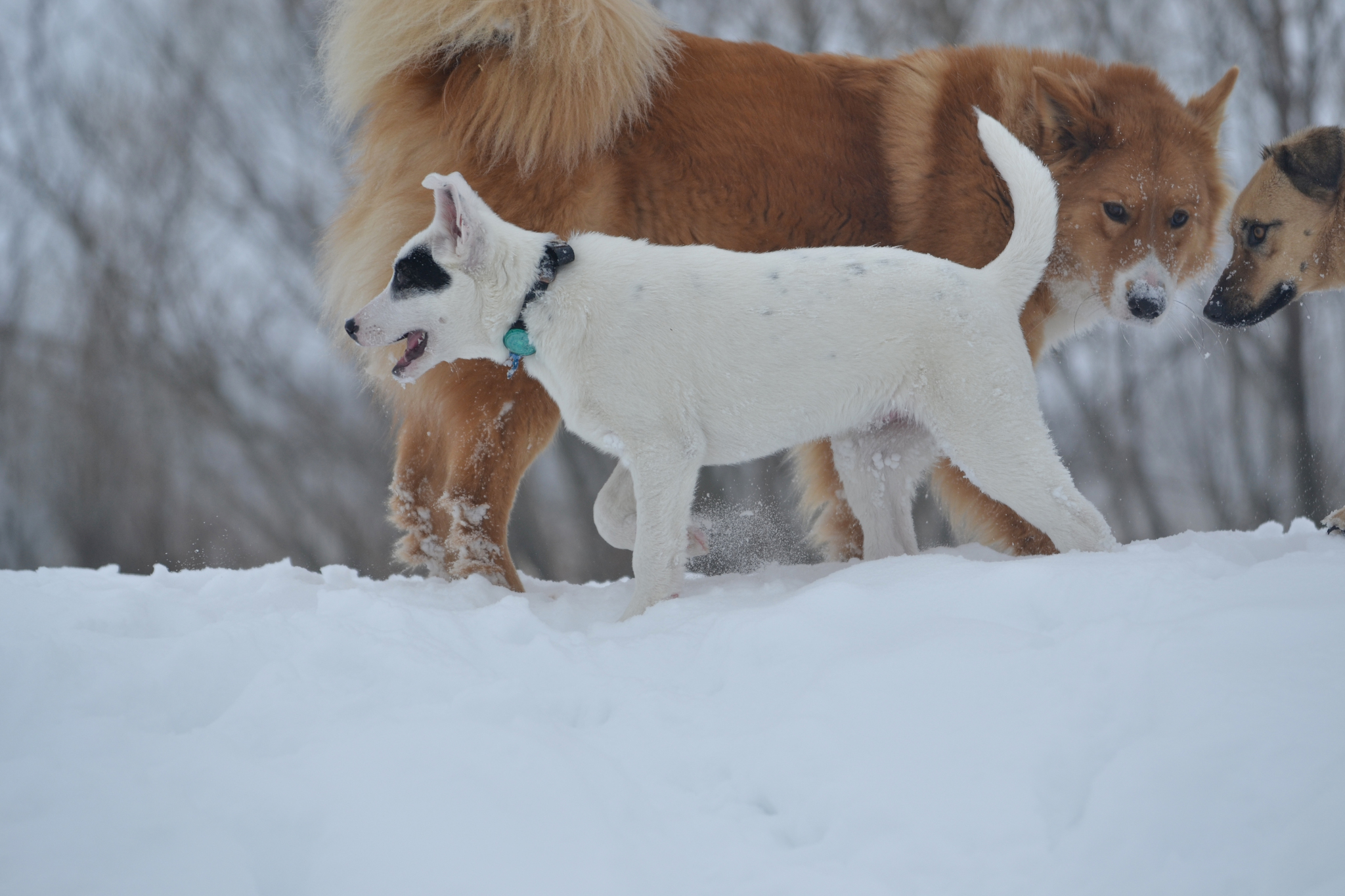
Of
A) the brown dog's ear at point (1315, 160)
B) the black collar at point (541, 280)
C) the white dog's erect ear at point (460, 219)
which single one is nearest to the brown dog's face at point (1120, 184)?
the brown dog's ear at point (1315, 160)

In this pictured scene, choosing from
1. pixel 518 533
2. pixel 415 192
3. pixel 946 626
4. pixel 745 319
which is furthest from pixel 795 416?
pixel 518 533

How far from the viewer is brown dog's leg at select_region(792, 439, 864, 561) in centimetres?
470

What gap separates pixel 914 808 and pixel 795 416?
1.82 m

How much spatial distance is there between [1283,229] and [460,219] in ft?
12.2

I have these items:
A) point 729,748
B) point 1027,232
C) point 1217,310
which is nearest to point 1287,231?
point 1217,310

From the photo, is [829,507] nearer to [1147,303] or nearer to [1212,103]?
[1147,303]

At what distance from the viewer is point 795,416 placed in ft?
10.8

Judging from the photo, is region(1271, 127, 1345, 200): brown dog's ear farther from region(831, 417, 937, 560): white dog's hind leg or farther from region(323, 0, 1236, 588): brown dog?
region(831, 417, 937, 560): white dog's hind leg

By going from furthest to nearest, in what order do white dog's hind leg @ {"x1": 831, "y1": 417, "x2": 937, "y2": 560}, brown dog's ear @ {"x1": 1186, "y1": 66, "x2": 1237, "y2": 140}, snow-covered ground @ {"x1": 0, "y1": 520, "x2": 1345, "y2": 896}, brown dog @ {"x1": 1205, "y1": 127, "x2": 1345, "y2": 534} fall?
brown dog's ear @ {"x1": 1186, "y1": 66, "x2": 1237, "y2": 140} < brown dog @ {"x1": 1205, "y1": 127, "x2": 1345, "y2": 534} < white dog's hind leg @ {"x1": 831, "y1": 417, "x2": 937, "y2": 560} < snow-covered ground @ {"x1": 0, "y1": 520, "x2": 1345, "y2": 896}

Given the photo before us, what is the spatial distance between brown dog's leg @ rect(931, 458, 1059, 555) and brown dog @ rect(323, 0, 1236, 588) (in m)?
0.01

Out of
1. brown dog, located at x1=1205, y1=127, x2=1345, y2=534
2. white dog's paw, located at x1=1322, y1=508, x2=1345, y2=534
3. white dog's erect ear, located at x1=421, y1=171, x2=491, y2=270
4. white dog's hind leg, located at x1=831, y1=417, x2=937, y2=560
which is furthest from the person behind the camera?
brown dog, located at x1=1205, y1=127, x2=1345, y2=534

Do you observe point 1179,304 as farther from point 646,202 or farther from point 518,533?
point 518,533

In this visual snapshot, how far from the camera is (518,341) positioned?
10.5ft

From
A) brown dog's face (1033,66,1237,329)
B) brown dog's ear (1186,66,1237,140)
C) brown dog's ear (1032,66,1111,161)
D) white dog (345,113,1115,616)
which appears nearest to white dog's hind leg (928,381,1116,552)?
white dog (345,113,1115,616)
